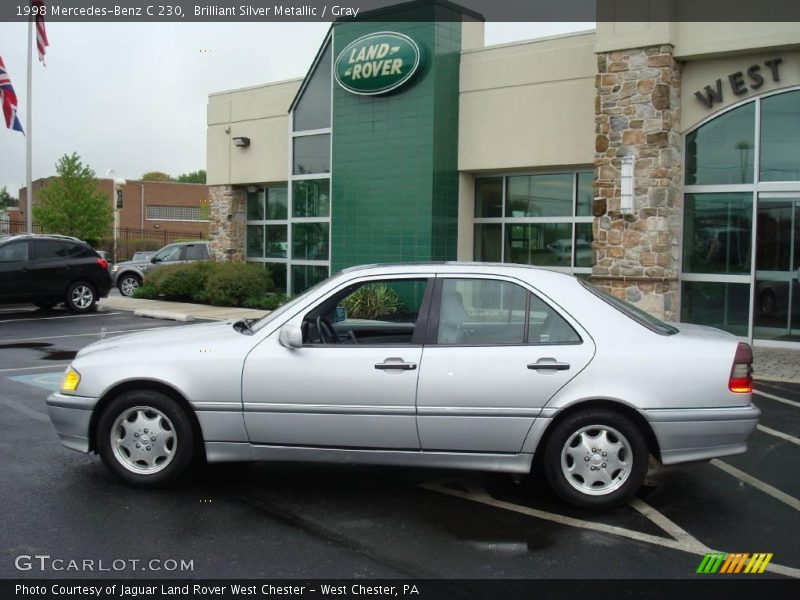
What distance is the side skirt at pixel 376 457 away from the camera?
17.2ft

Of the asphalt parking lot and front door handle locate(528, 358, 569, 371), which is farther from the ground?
front door handle locate(528, 358, 569, 371)

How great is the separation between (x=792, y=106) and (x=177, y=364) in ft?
35.7

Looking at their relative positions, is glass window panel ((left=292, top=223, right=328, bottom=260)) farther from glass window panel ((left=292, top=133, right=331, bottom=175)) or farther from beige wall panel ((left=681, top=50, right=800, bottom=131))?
beige wall panel ((left=681, top=50, right=800, bottom=131))

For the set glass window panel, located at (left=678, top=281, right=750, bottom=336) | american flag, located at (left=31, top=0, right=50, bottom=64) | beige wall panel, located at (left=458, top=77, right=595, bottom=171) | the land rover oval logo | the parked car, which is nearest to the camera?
glass window panel, located at (left=678, top=281, right=750, bottom=336)

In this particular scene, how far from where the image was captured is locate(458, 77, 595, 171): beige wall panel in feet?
48.7

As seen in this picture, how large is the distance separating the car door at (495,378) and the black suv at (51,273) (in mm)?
14217

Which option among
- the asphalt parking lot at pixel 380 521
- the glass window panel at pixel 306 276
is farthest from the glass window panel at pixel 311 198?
the asphalt parking lot at pixel 380 521

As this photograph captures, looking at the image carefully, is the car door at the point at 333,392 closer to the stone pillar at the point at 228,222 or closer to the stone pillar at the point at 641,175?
the stone pillar at the point at 641,175

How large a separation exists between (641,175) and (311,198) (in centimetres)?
865

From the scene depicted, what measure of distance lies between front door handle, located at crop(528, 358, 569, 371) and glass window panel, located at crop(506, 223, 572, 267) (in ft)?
35.3

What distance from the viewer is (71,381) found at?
18.6ft

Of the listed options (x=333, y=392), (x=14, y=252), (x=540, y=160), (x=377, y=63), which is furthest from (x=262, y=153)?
(x=333, y=392)

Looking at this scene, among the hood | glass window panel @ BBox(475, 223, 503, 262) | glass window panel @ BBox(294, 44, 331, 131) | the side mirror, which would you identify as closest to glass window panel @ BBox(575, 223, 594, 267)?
glass window panel @ BBox(475, 223, 503, 262)
